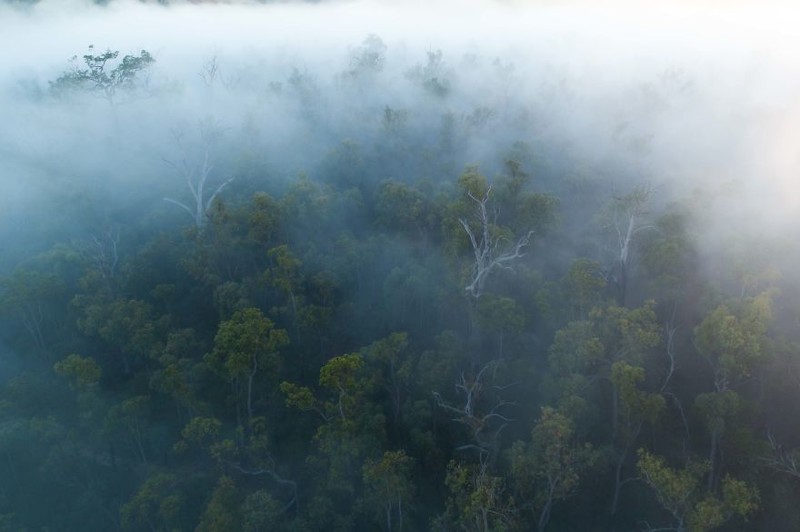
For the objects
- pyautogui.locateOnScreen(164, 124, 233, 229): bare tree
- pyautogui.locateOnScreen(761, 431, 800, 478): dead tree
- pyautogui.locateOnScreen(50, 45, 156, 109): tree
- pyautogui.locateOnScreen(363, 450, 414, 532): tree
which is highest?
pyautogui.locateOnScreen(50, 45, 156, 109): tree

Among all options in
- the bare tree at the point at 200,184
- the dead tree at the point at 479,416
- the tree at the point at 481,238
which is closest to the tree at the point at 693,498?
the dead tree at the point at 479,416

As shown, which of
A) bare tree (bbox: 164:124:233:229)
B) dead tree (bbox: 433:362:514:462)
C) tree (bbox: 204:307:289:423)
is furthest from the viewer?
bare tree (bbox: 164:124:233:229)

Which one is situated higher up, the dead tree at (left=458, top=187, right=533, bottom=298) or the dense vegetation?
the dead tree at (left=458, top=187, right=533, bottom=298)

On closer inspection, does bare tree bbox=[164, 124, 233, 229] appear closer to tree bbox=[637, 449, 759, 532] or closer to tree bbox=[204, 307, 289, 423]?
tree bbox=[204, 307, 289, 423]

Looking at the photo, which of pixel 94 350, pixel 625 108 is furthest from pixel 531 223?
pixel 625 108

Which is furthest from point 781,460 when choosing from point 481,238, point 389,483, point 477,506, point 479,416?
point 481,238

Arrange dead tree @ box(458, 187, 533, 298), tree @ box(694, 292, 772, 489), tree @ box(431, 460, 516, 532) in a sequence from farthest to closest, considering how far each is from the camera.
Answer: dead tree @ box(458, 187, 533, 298) → tree @ box(694, 292, 772, 489) → tree @ box(431, 460, 516, 532)

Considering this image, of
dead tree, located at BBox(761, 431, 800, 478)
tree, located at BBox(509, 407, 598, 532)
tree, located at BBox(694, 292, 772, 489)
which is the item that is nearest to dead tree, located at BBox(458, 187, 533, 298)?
tree, located at BBox(509, 407, 598, 532)

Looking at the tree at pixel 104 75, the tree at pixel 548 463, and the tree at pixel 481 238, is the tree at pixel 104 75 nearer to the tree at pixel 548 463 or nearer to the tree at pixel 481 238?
the tree at pixel 481 238

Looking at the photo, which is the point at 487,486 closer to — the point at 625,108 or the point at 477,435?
the point at 477,435
